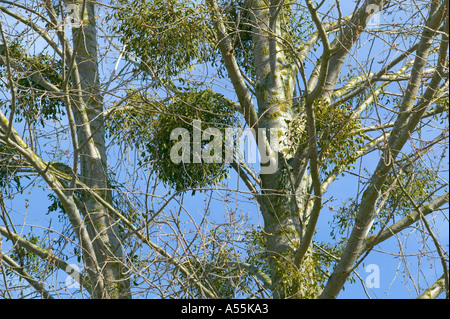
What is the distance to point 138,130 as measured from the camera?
22.8 ft

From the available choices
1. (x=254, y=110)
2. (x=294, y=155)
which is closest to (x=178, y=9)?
(x=254, y=110)

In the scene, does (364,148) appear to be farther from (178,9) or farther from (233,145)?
(178,9)

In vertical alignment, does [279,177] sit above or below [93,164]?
below

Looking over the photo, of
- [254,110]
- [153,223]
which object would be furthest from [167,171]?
[153,223]

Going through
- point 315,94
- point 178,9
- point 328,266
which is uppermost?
point 178,9

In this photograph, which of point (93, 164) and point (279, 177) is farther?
point (93, 164)

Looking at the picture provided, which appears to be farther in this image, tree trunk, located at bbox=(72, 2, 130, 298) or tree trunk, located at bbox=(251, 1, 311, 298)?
tree trunk, located at bbox=(72, 2, 130, 298)

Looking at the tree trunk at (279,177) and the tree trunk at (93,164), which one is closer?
the tree trunk at (279,177)
